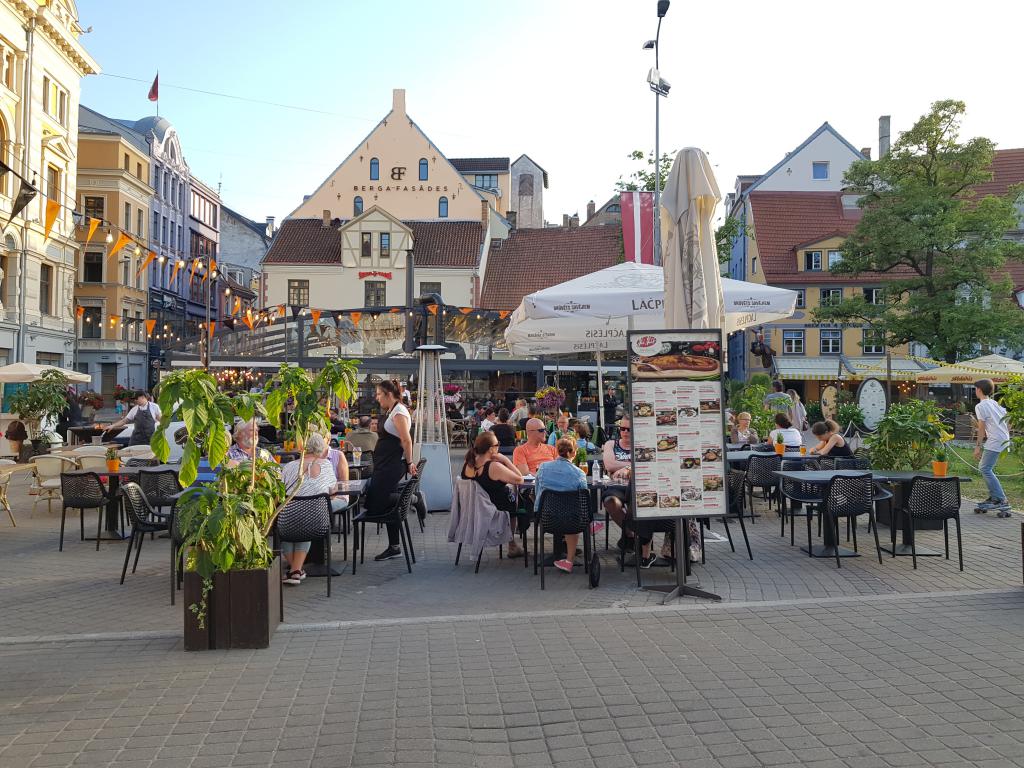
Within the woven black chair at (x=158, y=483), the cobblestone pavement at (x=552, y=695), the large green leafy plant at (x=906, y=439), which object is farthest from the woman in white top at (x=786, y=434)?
the woven black chair at (x=158, y=483)

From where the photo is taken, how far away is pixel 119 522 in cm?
1097

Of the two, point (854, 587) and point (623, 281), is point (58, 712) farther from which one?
point (623, 281)

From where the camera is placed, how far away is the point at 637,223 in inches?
795

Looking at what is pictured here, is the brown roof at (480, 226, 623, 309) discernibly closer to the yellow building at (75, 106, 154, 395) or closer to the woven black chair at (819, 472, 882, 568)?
the yellow building at (75, 106, 154, 395)

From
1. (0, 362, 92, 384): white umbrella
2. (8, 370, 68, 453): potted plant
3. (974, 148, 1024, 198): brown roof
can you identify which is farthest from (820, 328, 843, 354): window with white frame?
(8, 370, 68, 453): potted plant

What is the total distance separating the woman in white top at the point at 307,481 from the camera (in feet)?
26.3

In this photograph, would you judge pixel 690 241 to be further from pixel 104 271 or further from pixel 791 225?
pixel 104 271

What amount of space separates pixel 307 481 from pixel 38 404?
12.5m

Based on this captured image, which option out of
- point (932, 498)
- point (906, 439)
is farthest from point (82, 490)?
point (906, 439)

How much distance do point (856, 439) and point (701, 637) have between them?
14.8 metres

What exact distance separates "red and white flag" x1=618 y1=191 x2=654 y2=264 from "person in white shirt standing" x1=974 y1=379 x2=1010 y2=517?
9563 mm

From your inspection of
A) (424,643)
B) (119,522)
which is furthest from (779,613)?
(119,522)

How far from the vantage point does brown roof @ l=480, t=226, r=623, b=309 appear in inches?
1943

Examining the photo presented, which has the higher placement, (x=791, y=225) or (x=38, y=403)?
(x=791, y=225)
